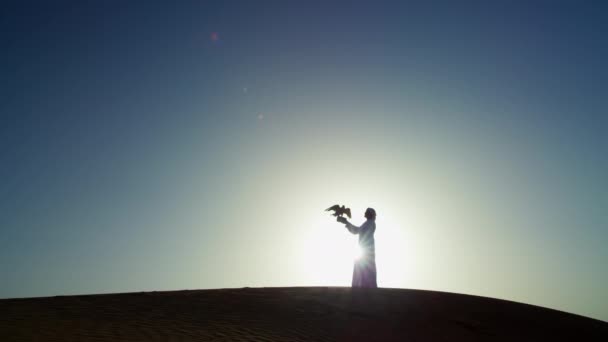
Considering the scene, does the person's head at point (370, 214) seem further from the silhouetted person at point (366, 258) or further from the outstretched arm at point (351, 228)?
the outstretched arm at point (351, 228)

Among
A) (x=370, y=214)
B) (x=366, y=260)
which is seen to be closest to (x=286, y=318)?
(x=366, y=260)

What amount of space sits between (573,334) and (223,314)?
363 inches

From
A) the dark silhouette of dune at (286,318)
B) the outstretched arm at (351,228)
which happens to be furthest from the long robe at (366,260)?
the dark silhouette of dune at (286,318)

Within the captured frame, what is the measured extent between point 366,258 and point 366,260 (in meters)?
0.06

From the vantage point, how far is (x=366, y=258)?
13227mm

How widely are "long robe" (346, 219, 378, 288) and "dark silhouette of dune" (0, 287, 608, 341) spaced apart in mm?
367

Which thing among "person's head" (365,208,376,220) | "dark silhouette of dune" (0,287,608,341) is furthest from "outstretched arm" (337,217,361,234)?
"dark silhouette of dune" (0,287,608,341)

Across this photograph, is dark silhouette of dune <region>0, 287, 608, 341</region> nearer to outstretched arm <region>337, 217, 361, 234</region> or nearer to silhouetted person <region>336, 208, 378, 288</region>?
silhouetted person <region>336, 208, 378, 288</region>

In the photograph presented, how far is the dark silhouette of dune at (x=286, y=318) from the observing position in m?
9.01

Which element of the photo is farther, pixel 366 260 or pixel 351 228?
pixel 351 228

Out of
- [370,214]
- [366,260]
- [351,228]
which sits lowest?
[366,260]

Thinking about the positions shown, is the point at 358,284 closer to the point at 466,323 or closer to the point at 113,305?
the point at 466,323

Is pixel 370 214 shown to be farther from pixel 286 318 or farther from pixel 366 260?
pixel 286 318

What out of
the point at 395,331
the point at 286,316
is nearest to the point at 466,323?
the point at 395,331
